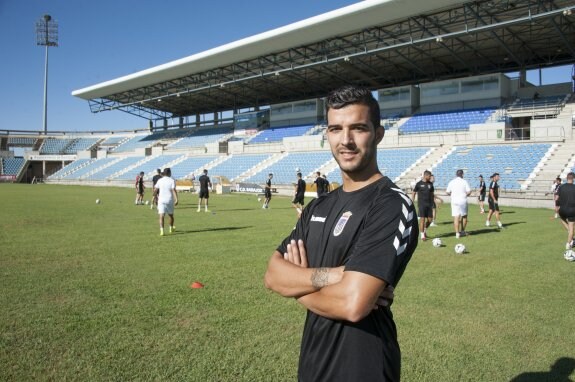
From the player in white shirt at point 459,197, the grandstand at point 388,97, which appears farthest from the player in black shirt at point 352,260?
the grandstand at point 388,97

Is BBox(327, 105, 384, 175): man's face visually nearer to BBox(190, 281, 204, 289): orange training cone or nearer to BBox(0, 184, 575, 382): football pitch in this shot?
BBox(0, 184, 575, 382): football pitch

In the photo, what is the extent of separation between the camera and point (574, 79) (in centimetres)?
3775

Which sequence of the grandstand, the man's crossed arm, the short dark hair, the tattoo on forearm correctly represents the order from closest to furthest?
1. the man's crossed arm
2. the tattoo on forearm
3. the short dark hair
4. the grandstand

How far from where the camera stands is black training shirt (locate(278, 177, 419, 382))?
1.95 metres

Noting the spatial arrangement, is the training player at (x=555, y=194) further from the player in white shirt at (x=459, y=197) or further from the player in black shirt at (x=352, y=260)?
the player in black shirt at (x=352, y=260)

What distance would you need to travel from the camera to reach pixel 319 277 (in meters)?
2.10

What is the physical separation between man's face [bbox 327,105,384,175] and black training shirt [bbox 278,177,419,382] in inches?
5.4

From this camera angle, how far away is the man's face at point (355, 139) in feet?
7.13

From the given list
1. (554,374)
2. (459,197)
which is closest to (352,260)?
(554,374)

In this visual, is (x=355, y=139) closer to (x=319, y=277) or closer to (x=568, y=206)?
(x=319, y=277)

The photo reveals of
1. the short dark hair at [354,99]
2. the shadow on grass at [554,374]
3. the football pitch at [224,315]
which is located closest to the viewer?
the short dark hair at [354,99]

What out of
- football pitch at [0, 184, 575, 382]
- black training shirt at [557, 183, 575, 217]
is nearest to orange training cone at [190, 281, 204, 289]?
football pitch at [0, 184, 575, 382]

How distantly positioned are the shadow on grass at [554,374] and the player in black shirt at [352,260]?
2678 mm

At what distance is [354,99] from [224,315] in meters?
4.10
